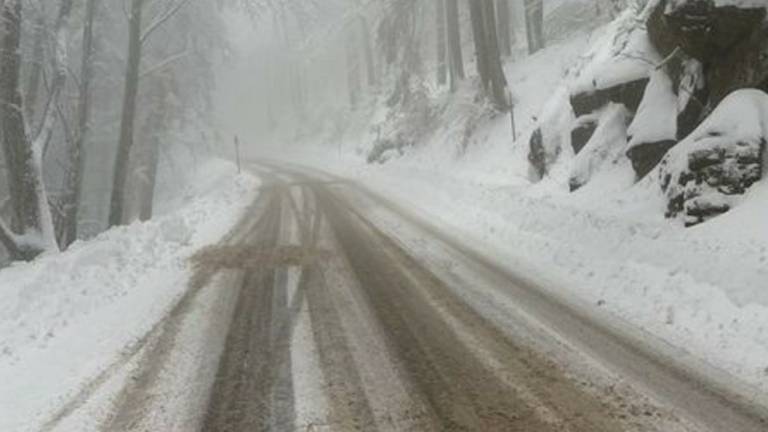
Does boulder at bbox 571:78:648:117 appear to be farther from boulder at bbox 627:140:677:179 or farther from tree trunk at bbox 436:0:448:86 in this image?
tree trunk at bbox 436:0:448:86

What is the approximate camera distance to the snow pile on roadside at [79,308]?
6602 mm

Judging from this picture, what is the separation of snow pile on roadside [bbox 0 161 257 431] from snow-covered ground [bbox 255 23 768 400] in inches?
188

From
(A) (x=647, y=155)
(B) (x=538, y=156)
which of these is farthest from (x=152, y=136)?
(A) (x=647, y=155)

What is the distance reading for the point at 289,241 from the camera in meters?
13.6

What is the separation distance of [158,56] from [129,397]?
24100mm

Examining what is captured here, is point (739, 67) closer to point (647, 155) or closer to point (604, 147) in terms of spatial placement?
point (647, 155)

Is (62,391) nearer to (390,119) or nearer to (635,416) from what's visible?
(635,416)

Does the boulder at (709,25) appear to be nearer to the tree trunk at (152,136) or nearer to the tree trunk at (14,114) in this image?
the tree trunk at (14,114)

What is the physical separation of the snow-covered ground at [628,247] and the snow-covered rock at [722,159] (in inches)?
11.5

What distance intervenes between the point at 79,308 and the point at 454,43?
77.5 ft

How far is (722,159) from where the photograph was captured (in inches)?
427

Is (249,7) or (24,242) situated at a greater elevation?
(249,7)

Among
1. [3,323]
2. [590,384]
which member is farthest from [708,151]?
[3,323]

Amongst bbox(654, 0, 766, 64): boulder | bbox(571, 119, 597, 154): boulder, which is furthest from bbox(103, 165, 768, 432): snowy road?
bbox(571, 119, 597, 154): boulder
